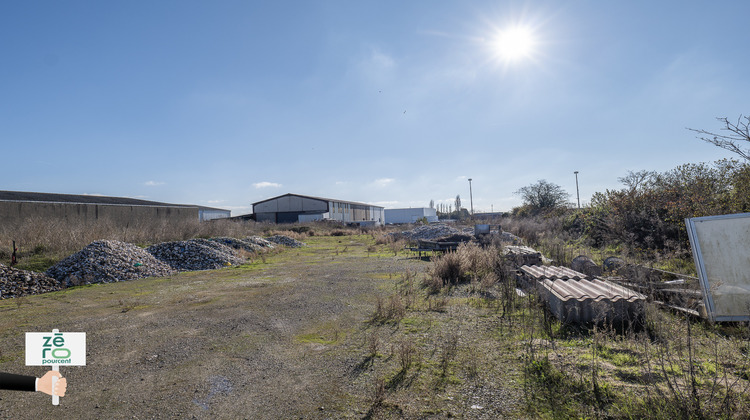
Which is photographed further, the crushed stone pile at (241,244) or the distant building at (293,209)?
the distant building at (293,209)

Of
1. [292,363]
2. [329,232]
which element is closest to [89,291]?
[292,363]

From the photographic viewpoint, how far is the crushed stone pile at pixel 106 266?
1112cm

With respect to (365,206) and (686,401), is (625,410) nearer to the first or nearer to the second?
(686,401)

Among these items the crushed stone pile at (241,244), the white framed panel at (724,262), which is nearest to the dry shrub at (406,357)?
the white framed panel at (724,262)

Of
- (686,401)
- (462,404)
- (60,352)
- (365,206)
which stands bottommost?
(462,404)

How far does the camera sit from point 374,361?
4.51 metres

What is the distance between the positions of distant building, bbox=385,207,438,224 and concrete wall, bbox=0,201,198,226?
4253 centimetres

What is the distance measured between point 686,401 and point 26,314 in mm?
10780

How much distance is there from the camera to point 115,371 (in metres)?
4.38

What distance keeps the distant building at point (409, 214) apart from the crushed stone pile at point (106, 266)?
2217 inches

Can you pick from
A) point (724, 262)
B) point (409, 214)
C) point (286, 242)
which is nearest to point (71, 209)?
point (286, 242)

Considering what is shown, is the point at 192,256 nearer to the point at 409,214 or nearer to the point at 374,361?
the point at 374,361

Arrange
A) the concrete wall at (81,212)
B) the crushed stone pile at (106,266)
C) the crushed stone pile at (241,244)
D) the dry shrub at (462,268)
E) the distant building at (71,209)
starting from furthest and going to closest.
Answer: the distant building at (71,209) < the concrete wall at (81,212) < the crushed stone pile at (241,244) < the crushed stone pile at (106,266) < the dry shrub at (462,268)

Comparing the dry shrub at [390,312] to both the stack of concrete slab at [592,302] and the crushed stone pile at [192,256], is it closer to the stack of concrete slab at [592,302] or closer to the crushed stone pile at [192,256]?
the stack of concrete slab at [592,302]
